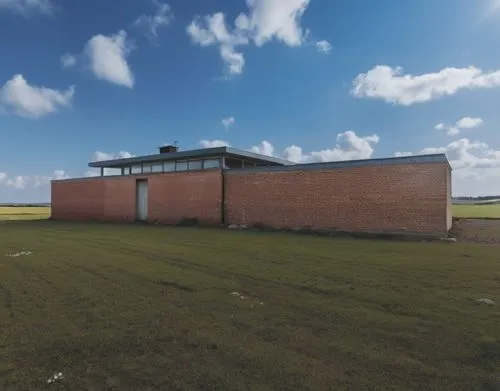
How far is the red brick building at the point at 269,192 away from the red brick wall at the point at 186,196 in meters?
0.07

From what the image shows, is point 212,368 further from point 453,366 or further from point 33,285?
point 33,285

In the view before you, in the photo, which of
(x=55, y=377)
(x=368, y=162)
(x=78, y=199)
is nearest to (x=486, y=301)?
(x=55, y=377)

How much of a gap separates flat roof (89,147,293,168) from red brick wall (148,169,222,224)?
1.35 metres

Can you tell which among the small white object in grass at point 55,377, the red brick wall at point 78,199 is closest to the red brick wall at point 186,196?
the red brick wall at point 78,199

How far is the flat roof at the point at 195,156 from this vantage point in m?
Result: 23.7

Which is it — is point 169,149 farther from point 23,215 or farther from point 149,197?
point 23,215

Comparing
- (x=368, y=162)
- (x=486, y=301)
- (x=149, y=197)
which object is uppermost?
(x=368, y=162)

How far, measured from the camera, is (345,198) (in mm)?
17969

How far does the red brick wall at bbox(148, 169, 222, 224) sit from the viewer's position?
23.1m

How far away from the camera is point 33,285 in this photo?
6953mm

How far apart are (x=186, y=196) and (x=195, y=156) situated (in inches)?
115

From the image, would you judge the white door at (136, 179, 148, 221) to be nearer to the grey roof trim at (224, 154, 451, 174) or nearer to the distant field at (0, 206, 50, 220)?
the grey roof trim at (224, 154, 451, 174)

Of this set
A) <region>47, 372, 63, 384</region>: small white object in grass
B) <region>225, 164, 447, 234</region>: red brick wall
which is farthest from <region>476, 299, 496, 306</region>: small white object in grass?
<region>225, 164, 447, 234</region>: red brick wall

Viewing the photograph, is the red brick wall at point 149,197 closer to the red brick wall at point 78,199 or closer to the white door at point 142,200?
the red brick wall at point 78,199
